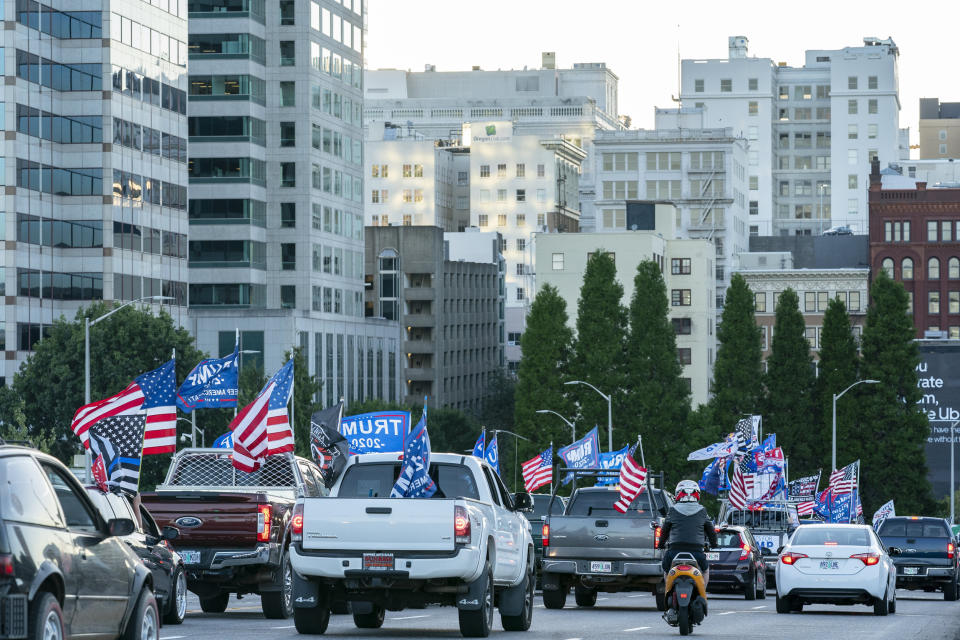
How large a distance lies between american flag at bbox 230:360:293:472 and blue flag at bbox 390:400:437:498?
6.34m

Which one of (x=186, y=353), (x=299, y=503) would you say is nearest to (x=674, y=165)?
(x=186, y=353)

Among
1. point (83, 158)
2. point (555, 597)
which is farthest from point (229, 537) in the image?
point (83, 158)

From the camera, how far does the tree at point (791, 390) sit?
93.2 metres

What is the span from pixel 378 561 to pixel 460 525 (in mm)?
895

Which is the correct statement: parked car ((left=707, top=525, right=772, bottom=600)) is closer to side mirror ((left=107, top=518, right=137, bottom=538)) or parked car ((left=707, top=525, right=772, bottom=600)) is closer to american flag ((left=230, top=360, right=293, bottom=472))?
american flag ((left=230, top=360, right=293, bottom=472))

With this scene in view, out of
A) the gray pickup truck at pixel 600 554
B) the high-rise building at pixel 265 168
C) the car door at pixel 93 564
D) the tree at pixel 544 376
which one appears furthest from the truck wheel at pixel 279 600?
the high-rise building at pixel 265 168

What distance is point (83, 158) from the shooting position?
9450 centimetres

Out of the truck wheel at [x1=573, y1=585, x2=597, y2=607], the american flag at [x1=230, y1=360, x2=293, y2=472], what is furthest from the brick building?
the truck wheel at [x1=573, y1=585, x2=597, y2=607]

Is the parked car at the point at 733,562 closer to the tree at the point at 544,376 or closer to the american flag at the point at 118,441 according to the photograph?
the american flag at the point at 118,441

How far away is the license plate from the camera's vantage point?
1850 centimetres

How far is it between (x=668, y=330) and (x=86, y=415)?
60271mm

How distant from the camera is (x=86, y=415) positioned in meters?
33.1

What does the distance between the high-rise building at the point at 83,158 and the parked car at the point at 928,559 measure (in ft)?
199

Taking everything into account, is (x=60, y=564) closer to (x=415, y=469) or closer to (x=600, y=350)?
(x=415, y=469)
